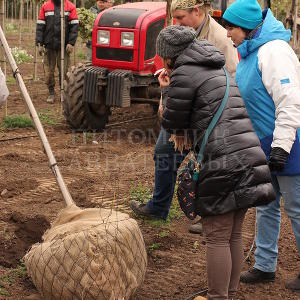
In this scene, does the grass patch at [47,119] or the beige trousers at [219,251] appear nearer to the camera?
the beige trousers at [219,251]

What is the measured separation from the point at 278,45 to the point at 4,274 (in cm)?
222

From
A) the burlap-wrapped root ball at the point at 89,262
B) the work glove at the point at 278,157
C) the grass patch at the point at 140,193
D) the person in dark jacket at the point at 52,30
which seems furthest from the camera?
the person in dark jacket at the point at 52,30

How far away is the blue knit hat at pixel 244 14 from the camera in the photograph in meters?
3.96

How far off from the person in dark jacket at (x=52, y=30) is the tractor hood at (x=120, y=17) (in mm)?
2583

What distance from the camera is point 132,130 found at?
9211mm

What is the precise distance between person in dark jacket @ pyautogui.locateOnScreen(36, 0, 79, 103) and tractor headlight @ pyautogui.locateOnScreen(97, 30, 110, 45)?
2557 millimetres

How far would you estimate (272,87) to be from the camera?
3877 millimetres

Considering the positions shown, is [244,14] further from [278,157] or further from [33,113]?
[33,113]

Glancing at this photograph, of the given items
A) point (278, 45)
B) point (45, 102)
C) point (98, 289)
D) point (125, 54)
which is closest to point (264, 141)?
point (278, 45)

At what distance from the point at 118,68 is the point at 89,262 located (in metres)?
5.25

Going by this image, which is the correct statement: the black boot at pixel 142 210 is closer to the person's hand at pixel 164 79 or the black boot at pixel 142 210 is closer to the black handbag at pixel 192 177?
the person's hand at pixel 164 79

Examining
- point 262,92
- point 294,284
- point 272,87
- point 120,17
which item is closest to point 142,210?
point 294,284

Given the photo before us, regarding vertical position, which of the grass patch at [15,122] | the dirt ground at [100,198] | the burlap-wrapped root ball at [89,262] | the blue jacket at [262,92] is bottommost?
the grass patch at [15,122]

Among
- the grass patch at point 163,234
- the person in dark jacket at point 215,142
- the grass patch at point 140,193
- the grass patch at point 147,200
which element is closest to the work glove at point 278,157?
the person in dark jacket at point 215,142
